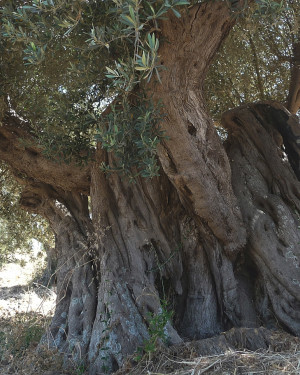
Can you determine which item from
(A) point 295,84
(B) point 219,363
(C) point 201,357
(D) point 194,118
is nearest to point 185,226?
(D) point 194,118

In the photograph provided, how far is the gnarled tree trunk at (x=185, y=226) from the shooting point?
4.89 metres

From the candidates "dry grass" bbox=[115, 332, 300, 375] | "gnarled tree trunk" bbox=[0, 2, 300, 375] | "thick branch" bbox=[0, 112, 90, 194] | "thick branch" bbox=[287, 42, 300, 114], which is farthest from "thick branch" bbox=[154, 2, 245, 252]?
"thick branch" bbox=[287, 42, 300, 114]

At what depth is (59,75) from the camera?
6.55 meters

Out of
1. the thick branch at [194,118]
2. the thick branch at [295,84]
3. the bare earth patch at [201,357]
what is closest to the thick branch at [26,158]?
the thick branch at [194,118]

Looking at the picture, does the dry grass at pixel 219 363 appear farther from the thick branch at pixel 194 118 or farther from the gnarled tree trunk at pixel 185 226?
the thick branch at pixel 194 118

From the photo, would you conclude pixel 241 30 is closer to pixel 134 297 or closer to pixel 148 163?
pixel 148 163

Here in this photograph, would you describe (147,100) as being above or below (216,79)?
below

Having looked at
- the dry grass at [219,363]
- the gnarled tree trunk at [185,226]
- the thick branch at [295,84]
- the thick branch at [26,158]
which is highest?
the thick branch at [295,84]

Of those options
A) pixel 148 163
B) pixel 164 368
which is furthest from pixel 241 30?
pixel 164 368

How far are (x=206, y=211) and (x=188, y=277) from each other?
42.6 inches

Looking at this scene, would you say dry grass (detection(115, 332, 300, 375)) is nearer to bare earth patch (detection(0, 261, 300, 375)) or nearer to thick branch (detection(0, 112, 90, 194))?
bare earth patch (detection(0, 261, 300, 375))

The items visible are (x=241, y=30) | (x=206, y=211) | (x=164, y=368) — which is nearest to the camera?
(x=164, y=368)

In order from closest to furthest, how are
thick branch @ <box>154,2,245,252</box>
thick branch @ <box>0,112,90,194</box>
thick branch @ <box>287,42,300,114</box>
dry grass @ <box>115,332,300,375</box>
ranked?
dry grass @ <box>115,332,300,375</box>, thick branch @ <box>154,2,245,252</box>, thick branch @ <box>0,112,90,194</box>, thick branch @ <box>287,42,300,114</box>

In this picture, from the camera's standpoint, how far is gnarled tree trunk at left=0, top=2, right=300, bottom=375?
4887 mm
